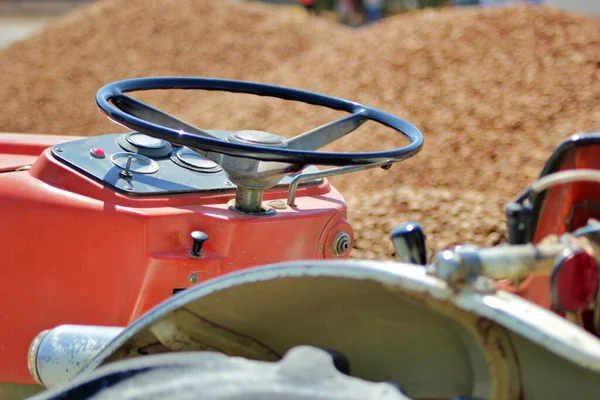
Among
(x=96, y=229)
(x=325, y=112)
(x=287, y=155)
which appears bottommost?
(x=325, y=112)

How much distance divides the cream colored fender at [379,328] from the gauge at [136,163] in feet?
1.85

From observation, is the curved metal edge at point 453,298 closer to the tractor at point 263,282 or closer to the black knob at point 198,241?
the tractor at point 263,282

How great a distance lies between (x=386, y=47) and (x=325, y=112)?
1123mm

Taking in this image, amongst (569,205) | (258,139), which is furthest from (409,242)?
(258,139)

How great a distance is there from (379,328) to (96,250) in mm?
735

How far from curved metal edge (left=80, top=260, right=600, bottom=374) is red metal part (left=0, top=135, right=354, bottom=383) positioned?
44 centimetres

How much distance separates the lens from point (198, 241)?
168 cm

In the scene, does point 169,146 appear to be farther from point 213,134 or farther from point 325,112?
point 325,112

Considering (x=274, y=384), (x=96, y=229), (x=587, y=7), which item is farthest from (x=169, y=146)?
(x=587, y=7)

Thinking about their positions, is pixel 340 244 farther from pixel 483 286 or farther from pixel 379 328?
pixel 483 286

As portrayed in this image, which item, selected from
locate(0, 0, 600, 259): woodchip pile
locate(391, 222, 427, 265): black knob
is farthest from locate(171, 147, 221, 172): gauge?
locate(0, 0, 600, 259): woodchip pile

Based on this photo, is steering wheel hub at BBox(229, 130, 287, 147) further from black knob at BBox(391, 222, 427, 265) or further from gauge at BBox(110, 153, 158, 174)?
black knob at BBox(391, 222, 427, 265)

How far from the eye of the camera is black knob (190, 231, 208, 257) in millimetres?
1677

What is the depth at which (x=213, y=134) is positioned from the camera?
6.82ft
